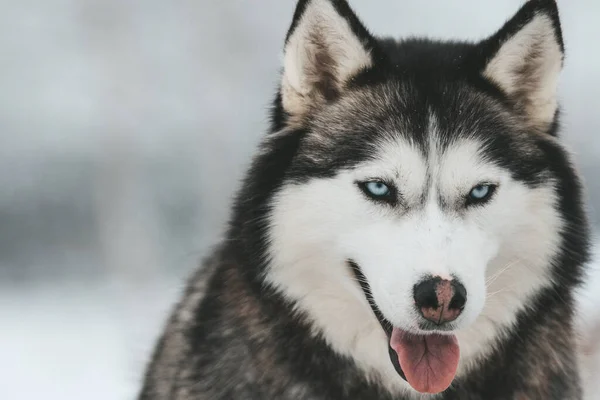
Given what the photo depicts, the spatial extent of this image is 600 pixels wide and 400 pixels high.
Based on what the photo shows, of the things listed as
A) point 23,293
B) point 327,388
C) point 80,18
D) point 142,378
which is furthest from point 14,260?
point 327,388

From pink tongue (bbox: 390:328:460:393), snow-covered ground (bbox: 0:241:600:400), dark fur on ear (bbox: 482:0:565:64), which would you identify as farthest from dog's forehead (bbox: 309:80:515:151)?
snow-covered ground (bbox: 0:241:600:400)

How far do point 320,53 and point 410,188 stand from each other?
1.74ft

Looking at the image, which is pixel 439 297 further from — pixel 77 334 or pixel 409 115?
pixel 77 334

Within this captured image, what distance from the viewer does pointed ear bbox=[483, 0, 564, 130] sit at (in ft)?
8.41

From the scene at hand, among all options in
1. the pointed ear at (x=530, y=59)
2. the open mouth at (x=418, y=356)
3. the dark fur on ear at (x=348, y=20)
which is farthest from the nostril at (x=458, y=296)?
the dark fur on ear at (x=348, y=20)

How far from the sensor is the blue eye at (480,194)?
8.06ft

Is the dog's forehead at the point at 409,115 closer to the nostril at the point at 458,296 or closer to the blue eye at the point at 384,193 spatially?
the blue eye at the point at 384,193

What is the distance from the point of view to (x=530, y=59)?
265 cm

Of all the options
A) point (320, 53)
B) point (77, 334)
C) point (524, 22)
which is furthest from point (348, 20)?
point (77, 334)

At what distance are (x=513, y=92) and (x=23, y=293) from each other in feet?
36.4

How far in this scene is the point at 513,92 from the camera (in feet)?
8.86

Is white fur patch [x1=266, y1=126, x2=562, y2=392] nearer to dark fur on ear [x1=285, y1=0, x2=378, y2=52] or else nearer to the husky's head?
the husky's head

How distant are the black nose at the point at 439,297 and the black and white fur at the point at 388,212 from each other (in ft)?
0.31

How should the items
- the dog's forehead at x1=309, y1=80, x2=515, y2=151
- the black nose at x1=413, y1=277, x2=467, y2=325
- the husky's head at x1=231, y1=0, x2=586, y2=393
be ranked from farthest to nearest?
the dog's forehead at x1=309, y1=80, x2=515, y2=151, the husky's head at x1=231, y1=0, x2=586, y2=393, the black nose at x1=413, y1=277, x2=467, y2=325
